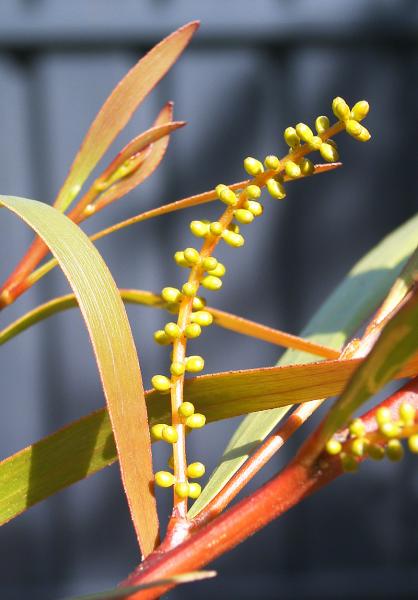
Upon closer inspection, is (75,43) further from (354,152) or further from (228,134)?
(354,152)

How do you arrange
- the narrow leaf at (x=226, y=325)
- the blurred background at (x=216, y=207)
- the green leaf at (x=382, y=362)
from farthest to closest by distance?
the blurred background at (x=216, y=207), the narrow leaf at (x=226, y=325), the green leaf at (x=382, y=362)

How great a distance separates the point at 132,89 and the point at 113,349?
0.12m

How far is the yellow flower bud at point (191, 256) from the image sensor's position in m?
0.20

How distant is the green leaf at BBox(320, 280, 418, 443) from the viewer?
15 centimetres

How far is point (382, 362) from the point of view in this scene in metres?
0.16

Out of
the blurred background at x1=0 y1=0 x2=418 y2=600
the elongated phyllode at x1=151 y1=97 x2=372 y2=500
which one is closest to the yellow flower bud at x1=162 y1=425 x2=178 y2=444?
the elongated phyllode at x1=151 y1=97 x2=372 y2=500

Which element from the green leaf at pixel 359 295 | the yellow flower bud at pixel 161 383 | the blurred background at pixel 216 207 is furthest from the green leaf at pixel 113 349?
the blurred background at pixel 216 207

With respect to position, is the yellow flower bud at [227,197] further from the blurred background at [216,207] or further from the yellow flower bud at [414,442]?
the blurred background at [216,207]

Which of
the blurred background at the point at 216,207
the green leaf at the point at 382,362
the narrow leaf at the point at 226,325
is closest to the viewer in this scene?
the green leaf at the point at 382,362

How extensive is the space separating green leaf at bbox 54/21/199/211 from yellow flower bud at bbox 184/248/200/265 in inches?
4.0

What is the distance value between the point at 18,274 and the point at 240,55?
1246 millimetres

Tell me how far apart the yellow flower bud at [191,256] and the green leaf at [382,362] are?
59mm

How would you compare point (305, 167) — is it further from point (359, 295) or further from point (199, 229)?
point (359, 295)

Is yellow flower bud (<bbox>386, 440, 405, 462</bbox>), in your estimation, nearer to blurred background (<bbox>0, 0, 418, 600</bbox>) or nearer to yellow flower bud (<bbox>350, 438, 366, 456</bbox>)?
yellow flower bud (<bbox>350, 438, 366, 456</bbox>)
